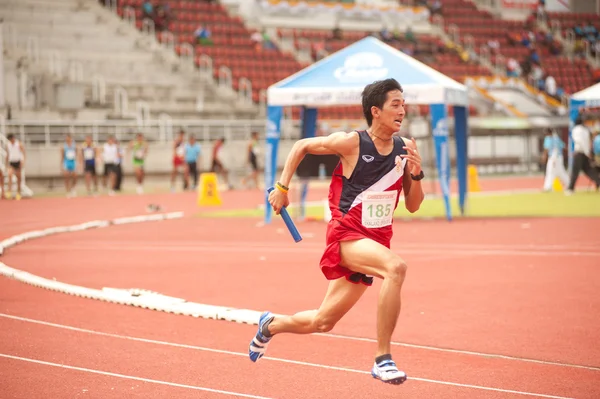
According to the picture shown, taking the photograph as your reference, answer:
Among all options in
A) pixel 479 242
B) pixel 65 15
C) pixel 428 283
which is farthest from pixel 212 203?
pixel 65 15

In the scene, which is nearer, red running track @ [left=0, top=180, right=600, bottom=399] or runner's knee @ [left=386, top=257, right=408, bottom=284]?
runner's knee @ [left=386, top=257, right=408, bottom=284]

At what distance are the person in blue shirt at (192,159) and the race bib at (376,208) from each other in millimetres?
25640

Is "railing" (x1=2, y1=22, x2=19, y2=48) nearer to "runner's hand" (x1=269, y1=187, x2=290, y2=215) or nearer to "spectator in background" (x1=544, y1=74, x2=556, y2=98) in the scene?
"spectator in background" (x1=544, y1=74, x2=556, y2=98)

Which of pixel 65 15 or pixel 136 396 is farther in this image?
pixel 65 15

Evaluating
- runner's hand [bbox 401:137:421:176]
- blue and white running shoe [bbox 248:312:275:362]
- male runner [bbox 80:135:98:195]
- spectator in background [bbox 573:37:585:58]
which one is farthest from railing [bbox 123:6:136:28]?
runner's hand [bbox 401:137:421:176]

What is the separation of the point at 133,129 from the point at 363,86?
17.6 m

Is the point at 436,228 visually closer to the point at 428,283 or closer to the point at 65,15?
the point at 428,283

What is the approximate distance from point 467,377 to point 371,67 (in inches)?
496

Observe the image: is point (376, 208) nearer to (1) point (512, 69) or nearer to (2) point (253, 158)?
(2) point (253, 158)

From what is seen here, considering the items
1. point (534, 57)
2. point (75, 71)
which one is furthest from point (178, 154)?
point (534, 57)

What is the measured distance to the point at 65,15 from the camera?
127ft

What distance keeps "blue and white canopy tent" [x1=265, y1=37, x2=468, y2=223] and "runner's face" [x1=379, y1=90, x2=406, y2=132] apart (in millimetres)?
11687

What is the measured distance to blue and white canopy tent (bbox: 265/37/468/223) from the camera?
17.8 metres

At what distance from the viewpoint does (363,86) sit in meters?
18.1
